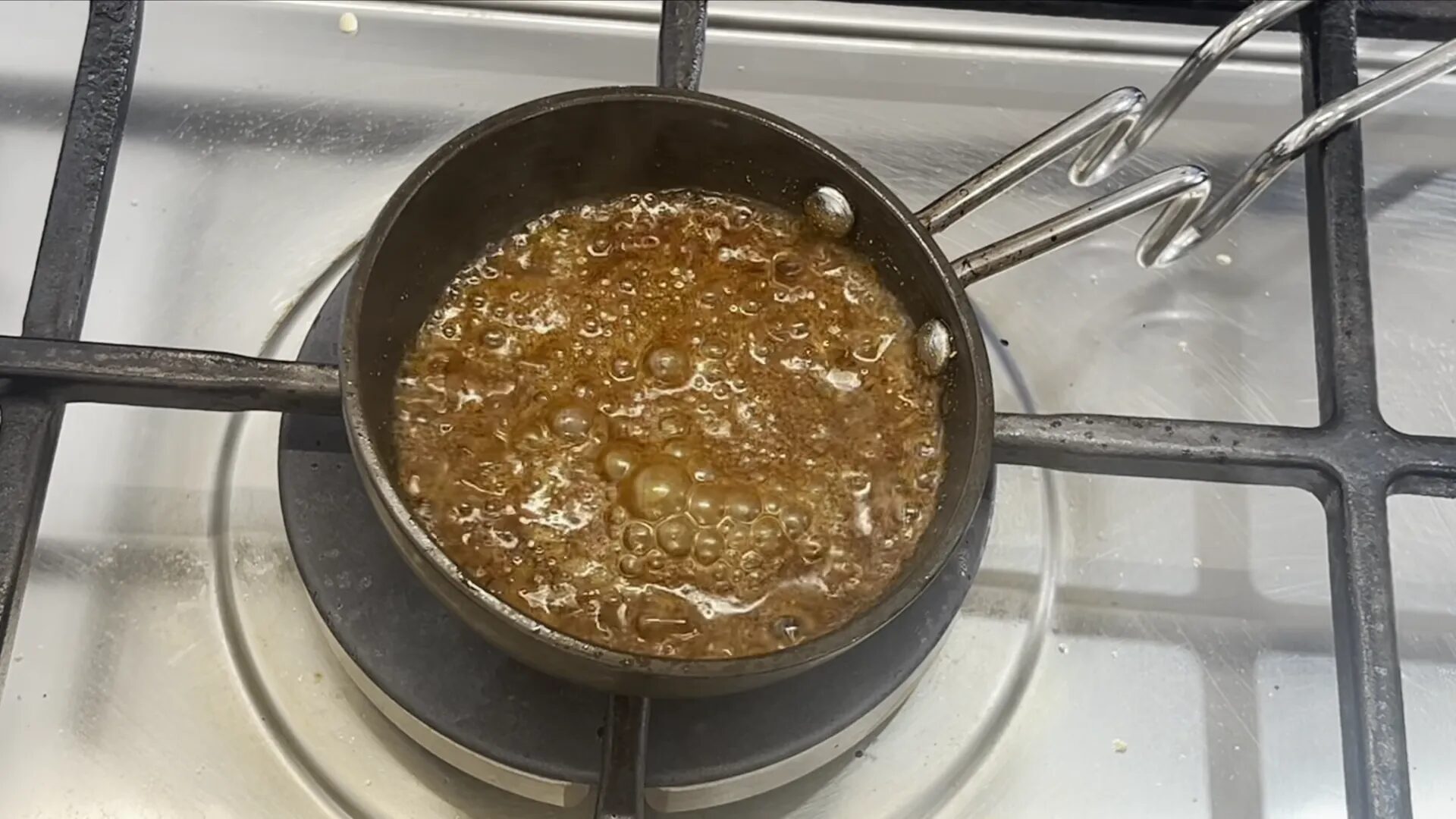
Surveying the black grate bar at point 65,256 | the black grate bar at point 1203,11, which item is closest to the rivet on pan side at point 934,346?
the black grate bar at point 1203,11

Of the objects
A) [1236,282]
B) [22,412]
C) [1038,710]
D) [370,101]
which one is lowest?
[1038,710]

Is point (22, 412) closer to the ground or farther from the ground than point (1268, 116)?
closer to the ground

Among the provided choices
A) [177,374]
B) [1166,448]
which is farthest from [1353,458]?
[177,374]

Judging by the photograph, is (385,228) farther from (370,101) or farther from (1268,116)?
(1268,116)

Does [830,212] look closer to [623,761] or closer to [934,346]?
[934,346]

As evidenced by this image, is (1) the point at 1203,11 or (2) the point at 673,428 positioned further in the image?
(1) the point at 1203,11

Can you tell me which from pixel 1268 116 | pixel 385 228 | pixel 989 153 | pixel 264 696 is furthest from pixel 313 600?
pixel 1268 116
